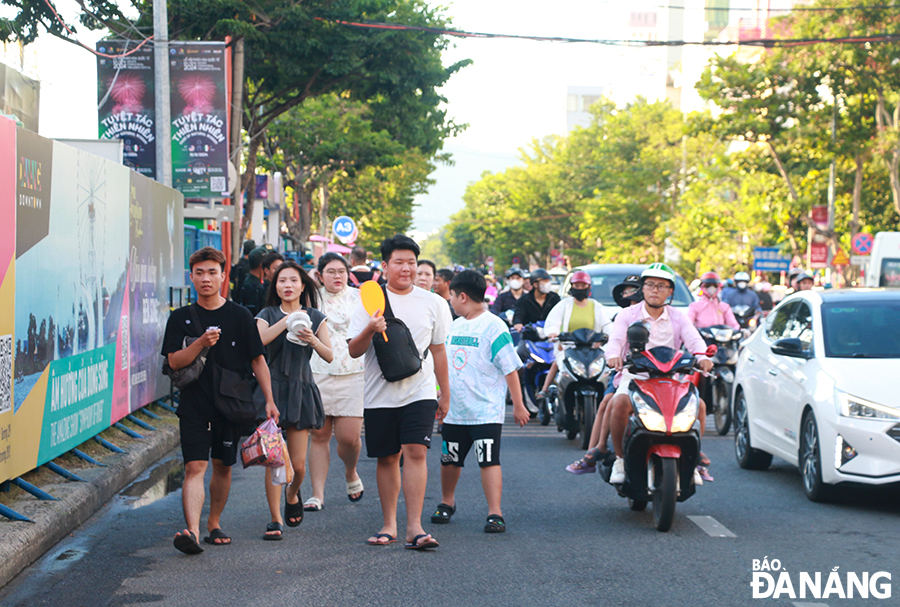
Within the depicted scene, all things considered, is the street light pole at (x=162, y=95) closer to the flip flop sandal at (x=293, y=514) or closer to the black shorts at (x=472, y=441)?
the flip flop sandal at (x=293, y=514)

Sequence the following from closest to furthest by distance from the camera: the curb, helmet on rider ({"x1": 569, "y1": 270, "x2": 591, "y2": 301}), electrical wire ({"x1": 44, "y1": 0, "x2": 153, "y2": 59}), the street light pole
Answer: the curb < helmet on rider ({"x1": 569, "y1": 270, "x2": 591, "y2": 301}) < the street light pole < electrical wire ({"x1": 44, "y1": 0, "x2": 153, "y2": 59})

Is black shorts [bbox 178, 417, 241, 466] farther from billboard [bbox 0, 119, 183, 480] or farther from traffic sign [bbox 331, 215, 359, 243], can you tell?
traffic sign [bbox 331, 215, 359, 243]

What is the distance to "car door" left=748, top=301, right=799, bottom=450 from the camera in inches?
369

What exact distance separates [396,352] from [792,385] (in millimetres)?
3883

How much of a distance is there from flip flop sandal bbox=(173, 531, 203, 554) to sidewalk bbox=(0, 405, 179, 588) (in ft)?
2.67

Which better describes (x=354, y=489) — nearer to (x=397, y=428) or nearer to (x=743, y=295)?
(x=397, y=428)

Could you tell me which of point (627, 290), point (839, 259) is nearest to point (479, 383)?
point (627, 290)

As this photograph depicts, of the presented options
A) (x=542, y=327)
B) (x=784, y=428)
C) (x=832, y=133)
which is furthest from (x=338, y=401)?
(x=832, y=133)

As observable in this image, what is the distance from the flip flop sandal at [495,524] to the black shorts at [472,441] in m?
0.32

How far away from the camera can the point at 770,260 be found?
4431cm

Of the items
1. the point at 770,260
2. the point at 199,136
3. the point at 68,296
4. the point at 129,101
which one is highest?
the point at 129,101

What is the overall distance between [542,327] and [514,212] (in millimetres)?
66114

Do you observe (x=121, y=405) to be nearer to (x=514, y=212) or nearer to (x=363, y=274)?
(x=363, y=274)

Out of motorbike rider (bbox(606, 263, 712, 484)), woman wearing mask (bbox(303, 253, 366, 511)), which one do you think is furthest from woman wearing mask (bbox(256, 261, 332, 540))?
motorbike rider (bbox(606, 263, 712, 484))
